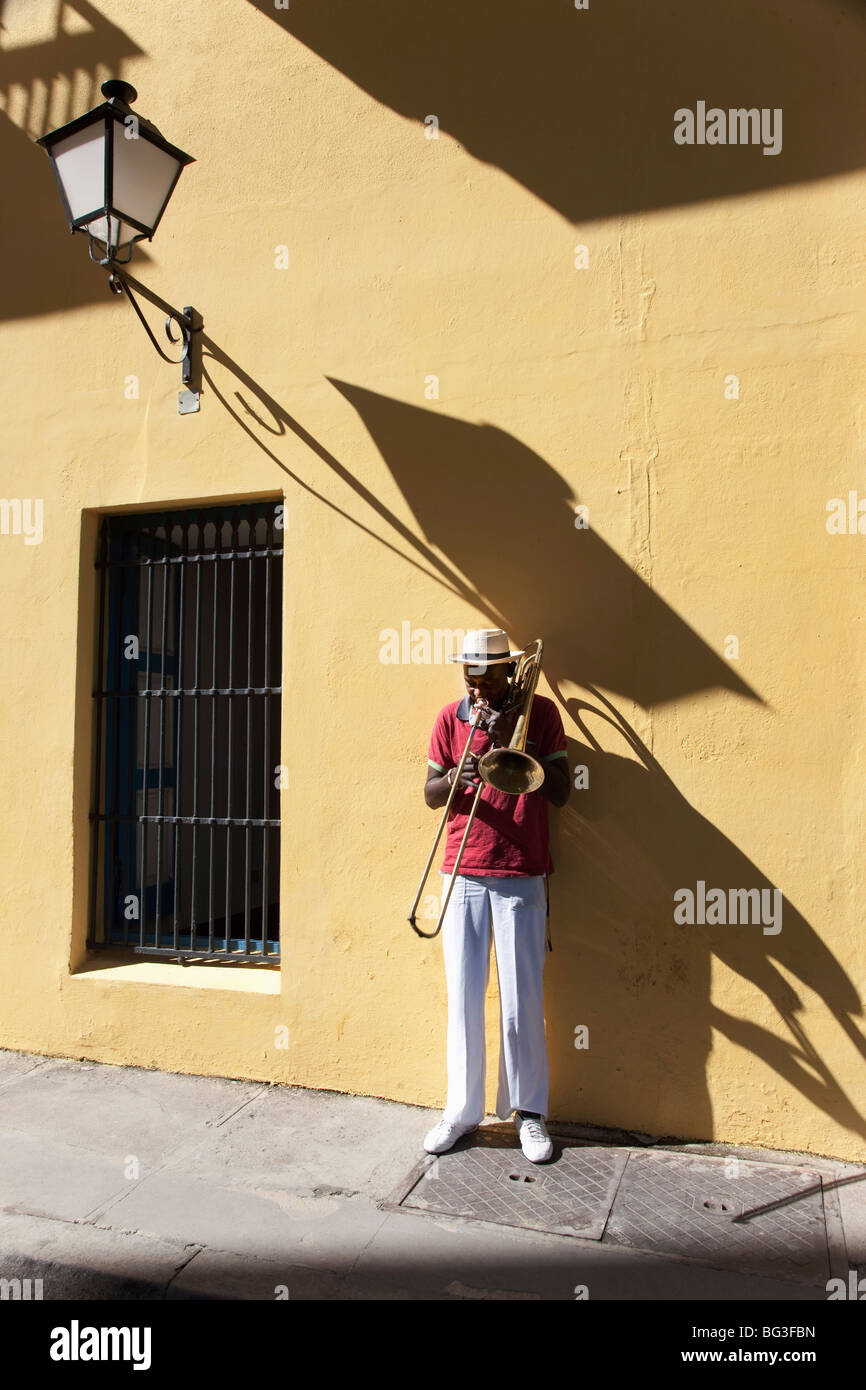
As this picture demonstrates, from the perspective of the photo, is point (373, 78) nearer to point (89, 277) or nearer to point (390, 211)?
point (390, 211)

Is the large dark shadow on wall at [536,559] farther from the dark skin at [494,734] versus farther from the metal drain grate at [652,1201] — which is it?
the metal drain grate at [652,1201]

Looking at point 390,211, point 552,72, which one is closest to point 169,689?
point 390,211

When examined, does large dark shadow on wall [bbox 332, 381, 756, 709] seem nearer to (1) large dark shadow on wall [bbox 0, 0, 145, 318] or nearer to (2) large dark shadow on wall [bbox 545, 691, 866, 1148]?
(2) large dark shadow on wall [bbox 545, 691, 866, 1148]

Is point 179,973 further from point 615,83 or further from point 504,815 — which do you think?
point 615,83

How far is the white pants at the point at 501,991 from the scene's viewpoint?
4449 millimetres

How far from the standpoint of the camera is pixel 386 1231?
377 cm

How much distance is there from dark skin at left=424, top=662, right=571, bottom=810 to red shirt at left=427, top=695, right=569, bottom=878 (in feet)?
0.19

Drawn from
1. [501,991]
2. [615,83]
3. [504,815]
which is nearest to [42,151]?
[615,83]

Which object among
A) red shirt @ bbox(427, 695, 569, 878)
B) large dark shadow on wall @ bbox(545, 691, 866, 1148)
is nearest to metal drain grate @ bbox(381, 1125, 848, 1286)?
large dark shadow on wall @ bbox(545, 691, 866, 1148)

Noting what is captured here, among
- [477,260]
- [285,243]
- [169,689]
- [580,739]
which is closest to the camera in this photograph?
[580,739]

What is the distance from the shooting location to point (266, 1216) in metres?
3.91

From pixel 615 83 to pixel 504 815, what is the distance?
3.51m

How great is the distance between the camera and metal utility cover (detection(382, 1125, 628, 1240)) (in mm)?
3859

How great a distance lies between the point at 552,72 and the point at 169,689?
149 inches
